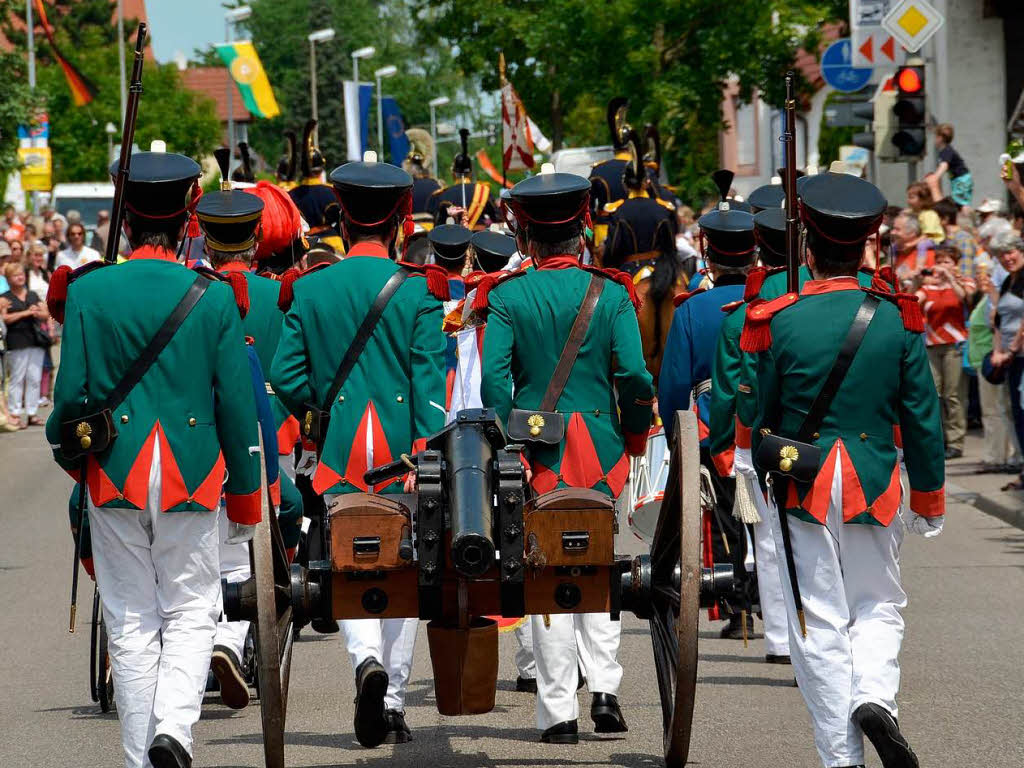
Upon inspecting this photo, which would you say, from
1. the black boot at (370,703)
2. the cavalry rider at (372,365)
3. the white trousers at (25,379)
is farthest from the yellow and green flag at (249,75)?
the black boot at (370,703)

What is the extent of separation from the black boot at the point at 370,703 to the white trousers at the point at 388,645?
5.1 inches

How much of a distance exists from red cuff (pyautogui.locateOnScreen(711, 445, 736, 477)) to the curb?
5.08 m

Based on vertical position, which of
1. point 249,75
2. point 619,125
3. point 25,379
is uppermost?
point 249,75

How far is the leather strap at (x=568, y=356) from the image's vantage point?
7.39m

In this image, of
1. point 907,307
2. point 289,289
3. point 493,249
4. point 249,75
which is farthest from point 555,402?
point 249,75

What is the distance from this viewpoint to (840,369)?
616 centimetres

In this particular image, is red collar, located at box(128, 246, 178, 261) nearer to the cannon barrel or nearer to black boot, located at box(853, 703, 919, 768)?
the cannon barrel

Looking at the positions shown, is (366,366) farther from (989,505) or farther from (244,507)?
(989,505)

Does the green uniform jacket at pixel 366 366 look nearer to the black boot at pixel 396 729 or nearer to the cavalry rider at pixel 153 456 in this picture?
the black boot at pixel 396 729

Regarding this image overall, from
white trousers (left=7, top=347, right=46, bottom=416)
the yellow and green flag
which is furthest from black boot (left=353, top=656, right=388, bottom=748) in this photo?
the yellow and green flag

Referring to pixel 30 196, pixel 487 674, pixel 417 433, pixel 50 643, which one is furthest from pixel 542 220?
pixel 30 196

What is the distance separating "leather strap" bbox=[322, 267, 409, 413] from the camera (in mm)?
7406

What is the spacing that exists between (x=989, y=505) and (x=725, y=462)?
600 cm

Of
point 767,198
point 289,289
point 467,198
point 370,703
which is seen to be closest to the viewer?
point 370,703
